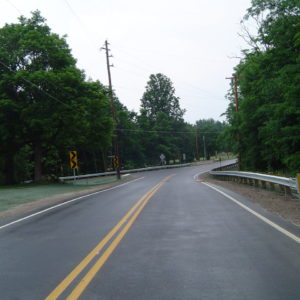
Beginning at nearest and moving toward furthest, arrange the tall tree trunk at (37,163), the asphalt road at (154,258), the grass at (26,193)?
the asphalt road at (154,258), the grass at (26,193), the tall tree trunk at (37,163)

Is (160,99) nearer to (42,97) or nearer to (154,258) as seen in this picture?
(42,97)

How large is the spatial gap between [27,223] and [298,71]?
1518 cm

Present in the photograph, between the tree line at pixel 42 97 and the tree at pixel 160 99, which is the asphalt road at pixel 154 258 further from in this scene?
the tree at pixel 160 99

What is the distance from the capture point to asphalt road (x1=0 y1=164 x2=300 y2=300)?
4.71m

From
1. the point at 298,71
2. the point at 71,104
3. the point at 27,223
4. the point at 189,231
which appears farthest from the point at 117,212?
the point at 71,104

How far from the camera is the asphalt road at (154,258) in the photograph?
4.71 meters

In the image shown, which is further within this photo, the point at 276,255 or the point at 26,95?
the point at 26,95

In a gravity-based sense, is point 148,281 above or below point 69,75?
below

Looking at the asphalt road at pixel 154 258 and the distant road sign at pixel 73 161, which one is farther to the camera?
the distant road sign at pixel 73 161

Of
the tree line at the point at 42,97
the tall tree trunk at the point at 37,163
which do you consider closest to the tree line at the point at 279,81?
the tree line at the point at 42,97

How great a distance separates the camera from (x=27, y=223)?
11.1 meters

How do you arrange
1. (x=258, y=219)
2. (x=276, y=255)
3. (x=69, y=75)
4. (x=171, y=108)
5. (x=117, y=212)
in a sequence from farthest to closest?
(x=171, y=108) < (x=69, y=75) < (x=117, y=212) < (x=258, y=219) < (x=276, y=255)

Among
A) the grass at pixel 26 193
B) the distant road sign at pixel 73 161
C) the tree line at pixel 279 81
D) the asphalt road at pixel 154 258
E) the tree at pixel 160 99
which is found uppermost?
the tree at pixel 160 99

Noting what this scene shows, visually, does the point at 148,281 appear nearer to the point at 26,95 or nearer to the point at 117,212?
the point at 117,212
